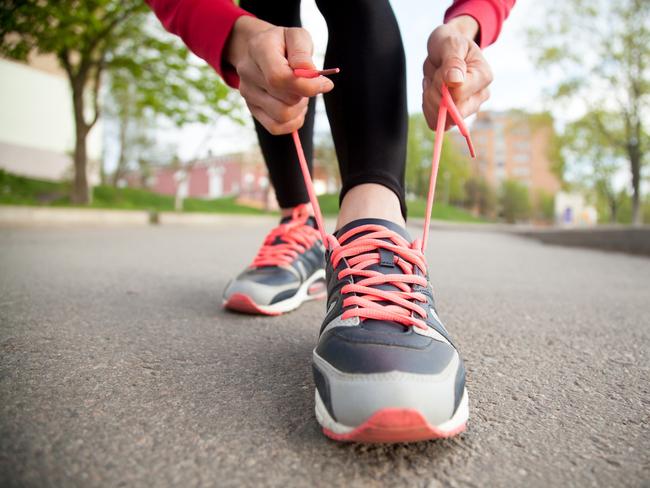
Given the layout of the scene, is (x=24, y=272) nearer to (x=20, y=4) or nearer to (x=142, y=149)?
(x=20, y=4)

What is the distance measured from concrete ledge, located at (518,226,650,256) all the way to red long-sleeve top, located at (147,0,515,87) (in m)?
4.56

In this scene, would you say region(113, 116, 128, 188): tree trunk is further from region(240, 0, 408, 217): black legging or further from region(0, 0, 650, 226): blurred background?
region(240, 0, 408, 217): black legging

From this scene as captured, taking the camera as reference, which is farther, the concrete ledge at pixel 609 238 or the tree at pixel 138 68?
the tree at pixel 138 68

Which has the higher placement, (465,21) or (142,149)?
(142,149)

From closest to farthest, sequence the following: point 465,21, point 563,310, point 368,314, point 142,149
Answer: point 368,314 → point 465,21 → point 563,310 → point 142,149

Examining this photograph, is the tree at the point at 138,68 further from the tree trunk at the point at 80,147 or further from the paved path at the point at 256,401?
the paved path at the point at 256,401

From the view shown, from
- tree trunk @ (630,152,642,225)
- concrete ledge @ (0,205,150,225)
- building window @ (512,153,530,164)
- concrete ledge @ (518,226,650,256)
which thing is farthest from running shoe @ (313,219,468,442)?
building window @ (512,153,530,164)

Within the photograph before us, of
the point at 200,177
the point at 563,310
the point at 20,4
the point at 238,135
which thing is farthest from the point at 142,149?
the point at 200,177

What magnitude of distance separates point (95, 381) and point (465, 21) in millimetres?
990

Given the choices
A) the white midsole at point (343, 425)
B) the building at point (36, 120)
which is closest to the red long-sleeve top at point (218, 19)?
the white midsole at point (343, 425)

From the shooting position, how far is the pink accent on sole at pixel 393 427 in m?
0.52

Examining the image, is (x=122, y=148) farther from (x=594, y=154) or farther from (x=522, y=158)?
(x=522, y=158)

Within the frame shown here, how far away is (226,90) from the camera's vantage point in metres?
8.66

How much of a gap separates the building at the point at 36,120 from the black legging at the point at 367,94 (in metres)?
12.4
